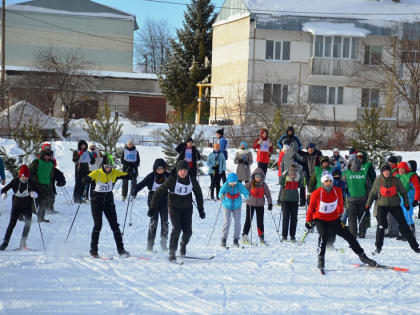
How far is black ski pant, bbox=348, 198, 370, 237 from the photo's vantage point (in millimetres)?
12141

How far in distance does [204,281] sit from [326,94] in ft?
98.9

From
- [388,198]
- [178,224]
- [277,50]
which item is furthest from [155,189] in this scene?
[277,50]

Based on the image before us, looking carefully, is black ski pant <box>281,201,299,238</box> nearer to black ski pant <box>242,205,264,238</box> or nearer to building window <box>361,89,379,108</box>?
black ski pant <box>242,205,264,238</box>

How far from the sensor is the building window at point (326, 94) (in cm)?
3712

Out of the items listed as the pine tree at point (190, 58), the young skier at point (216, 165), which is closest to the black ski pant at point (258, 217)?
the young skier at point (216, 165)

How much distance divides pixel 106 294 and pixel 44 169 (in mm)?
6686

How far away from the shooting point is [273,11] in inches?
1420

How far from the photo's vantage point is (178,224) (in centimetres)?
956

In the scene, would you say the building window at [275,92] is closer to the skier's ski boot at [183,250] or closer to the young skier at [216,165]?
the young skier at [216,165]

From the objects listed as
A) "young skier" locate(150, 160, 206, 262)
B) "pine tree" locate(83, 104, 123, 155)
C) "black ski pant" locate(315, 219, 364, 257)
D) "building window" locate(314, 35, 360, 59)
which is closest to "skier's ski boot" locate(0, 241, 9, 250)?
"young skier" locate(150, 160, 206, 262)

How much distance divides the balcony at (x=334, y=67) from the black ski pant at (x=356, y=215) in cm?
2524

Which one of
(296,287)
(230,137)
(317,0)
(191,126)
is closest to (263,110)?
(230,137)

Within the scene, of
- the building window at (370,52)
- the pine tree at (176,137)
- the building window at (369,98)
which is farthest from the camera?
the building window at (369,98)

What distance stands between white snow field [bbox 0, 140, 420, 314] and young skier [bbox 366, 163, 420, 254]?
0.32 m
